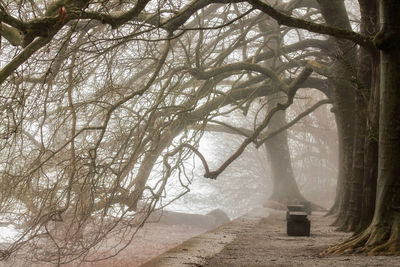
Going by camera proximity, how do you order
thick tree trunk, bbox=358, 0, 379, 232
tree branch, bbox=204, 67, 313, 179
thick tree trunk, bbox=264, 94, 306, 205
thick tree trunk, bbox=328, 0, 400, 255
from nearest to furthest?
thick tree trunk, bbox=328, 0, 400, 255, thick tree trunk, bbox=358, 0, 379, 232, tree branch, bbox=204, 67, 313, 179, thick tree trunk, bbox=264, 94, 306, 205

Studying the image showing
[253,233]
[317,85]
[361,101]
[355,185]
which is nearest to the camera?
[361,101]

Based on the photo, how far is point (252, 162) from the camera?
2709 cm

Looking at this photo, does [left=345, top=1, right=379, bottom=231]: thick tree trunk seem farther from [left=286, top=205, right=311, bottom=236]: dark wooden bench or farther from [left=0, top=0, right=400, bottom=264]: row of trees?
[left=286, top=205, right=311, bottom=236]: dark wooden bench

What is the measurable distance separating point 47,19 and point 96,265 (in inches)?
260

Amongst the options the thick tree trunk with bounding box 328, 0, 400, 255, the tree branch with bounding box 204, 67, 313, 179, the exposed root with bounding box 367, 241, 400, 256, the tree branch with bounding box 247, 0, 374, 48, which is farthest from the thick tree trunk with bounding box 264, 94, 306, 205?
the tree branch with bounding box 247, 0, 374, 48

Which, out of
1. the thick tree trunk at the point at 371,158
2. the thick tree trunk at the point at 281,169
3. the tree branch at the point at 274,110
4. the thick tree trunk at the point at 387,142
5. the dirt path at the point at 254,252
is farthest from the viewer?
the thick tree trunk at the point at 281,169

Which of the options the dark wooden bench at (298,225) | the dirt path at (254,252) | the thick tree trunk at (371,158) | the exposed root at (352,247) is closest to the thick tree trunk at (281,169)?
the dark wooden bench at (298,225)

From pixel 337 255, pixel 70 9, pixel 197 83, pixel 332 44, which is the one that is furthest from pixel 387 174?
pixel 332 44

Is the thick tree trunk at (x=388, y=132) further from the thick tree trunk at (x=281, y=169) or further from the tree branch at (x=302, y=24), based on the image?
the thick tree trunk at (x=281, y=169)

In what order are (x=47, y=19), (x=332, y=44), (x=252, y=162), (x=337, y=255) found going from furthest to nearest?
(x=252, y=162), (x=332, y=44), (x=337, y=255), (x=47, y=19)

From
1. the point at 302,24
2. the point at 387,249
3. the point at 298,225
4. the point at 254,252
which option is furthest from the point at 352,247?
the point at 298,225

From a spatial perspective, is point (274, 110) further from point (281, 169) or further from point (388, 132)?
point (281, 169)

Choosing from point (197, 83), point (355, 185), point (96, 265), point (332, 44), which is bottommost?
point (96, 265)

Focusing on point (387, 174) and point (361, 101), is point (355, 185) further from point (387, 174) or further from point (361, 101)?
point (387, 174)
